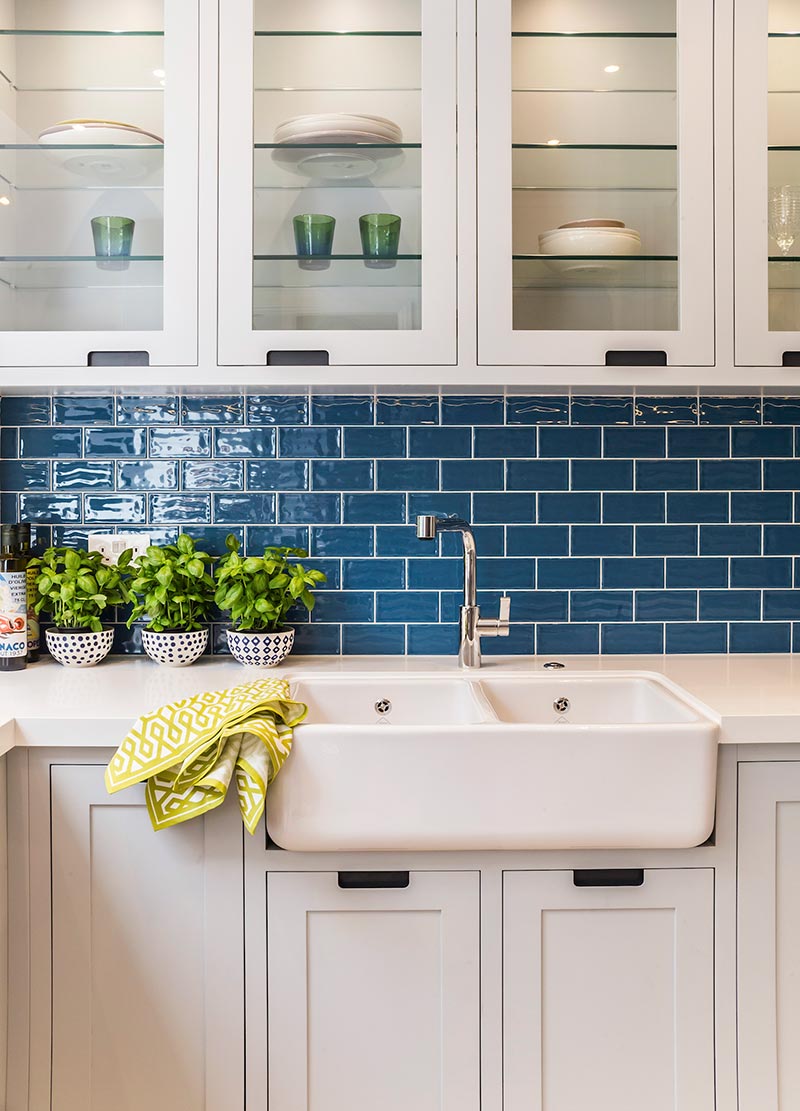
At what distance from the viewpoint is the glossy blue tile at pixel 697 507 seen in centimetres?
203

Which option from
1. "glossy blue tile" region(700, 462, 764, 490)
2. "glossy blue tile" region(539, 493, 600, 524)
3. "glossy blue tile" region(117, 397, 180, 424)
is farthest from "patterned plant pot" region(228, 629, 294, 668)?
"glossy blue tile" region(700, 462, 764, 490)

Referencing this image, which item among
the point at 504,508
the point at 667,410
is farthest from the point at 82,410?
the point at 667,410

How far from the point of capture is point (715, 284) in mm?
1713

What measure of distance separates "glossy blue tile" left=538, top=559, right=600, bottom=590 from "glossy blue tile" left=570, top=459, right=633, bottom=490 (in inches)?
6.5

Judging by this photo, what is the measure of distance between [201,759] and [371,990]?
17.9 inches

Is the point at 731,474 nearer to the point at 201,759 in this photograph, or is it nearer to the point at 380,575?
the point at 380,575

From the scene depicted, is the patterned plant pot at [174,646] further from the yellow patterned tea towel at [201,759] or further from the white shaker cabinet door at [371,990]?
the white shaker cabinet door at [371,990]

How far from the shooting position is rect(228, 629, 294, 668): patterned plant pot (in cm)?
186

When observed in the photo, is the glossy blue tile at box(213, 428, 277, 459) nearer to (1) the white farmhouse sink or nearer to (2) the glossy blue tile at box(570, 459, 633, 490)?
(2) the glossy blue tile at box(570, 459, 633, 490)

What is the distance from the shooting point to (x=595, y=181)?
5.74ft

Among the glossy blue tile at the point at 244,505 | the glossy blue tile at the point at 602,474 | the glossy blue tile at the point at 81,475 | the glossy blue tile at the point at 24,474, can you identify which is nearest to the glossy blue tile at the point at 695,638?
the glossy blue tile at the point at 602,474

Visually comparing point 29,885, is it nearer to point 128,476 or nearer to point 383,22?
point 128,476

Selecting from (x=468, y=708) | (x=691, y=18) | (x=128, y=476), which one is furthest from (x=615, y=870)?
(x=691, y=18)

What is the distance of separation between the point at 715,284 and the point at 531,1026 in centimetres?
132
